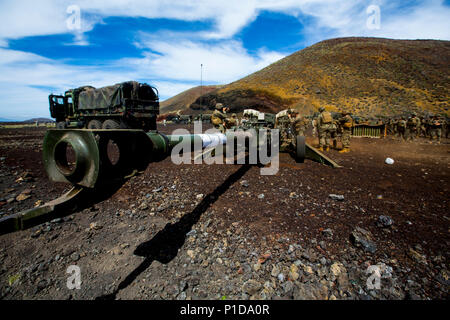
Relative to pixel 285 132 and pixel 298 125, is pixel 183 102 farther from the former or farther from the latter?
pixel 298 125

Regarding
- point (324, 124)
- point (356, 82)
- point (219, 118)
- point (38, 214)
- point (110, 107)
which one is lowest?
point (38, 214)

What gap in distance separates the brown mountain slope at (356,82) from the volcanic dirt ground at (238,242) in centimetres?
2521

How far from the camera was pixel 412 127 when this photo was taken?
14023mm

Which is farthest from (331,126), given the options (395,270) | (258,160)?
(395,270)

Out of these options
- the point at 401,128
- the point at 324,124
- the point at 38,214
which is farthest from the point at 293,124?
the point at 401,128

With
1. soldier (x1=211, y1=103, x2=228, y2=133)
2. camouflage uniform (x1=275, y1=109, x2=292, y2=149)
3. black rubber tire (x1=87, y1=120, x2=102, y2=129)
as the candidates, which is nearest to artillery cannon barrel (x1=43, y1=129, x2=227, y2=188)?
soldier (x1=211, y1=103, x2=228, y2=133)

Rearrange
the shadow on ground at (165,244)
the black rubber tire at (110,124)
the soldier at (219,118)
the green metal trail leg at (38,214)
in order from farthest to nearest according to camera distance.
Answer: the black rubber tire at (110,124), the soldier at (219,118), the shadow on ground at (165,244), the green metal trail leg at (38,214)

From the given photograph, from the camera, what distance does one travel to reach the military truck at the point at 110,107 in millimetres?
10055

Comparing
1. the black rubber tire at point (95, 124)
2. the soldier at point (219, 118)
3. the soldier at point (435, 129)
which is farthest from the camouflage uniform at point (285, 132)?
the soldier at point (435, 129)

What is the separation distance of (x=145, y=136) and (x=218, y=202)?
291cm

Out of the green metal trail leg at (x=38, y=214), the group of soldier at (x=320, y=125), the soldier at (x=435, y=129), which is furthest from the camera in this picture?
the soldier at (x=435, y=129)

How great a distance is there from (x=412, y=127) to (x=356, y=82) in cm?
2237

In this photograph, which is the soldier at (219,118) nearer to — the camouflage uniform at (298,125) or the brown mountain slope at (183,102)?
the camouflage uniform at (298,125)

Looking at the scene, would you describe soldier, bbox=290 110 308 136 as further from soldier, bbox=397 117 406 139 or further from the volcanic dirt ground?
soldier, bbox=397 117 406 139
